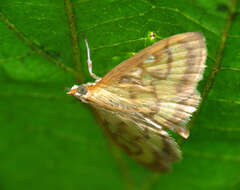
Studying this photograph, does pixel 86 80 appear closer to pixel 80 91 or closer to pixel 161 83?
pixel 80 91

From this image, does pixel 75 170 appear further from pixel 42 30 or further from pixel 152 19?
pixel 152 19

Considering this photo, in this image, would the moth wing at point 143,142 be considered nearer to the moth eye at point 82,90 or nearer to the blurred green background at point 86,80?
the moth eye at point 82,90

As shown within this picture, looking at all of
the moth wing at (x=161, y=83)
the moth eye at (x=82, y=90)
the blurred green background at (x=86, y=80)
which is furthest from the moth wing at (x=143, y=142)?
the blurred green background at (x=86, y=80)

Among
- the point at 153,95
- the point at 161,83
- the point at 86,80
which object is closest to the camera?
the point at 161,83

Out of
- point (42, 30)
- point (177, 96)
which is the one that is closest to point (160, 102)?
point (177, 96)

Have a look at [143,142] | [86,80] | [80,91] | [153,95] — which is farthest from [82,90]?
[143,142]

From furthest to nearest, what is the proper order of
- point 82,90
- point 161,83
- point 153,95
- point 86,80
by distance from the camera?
1. point 86,80
2. point 82,90
3. point 153,95
4. point 161,83
